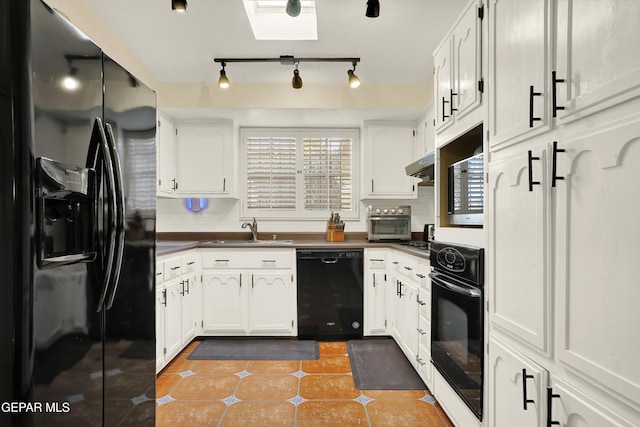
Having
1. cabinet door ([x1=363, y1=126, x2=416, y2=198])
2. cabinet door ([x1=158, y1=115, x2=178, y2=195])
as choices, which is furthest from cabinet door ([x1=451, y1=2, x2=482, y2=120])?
cabinet door ([x1=158, y1=115, x2=178, y2=195])

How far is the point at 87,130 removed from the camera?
→ 105 cm

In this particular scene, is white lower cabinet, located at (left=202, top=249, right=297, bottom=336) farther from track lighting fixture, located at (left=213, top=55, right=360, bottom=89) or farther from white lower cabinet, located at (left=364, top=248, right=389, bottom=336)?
track lighting fixture, located at (left=213, top=55, right=360, bottom=89)

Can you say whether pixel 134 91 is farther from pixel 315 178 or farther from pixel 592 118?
pixel 315 178

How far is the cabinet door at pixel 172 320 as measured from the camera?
261 cm

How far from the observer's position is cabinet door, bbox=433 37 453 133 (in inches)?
75.1

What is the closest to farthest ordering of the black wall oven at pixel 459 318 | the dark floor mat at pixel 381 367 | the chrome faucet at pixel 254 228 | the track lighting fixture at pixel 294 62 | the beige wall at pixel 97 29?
the black wall oven at pixel 459 318 < the beige wall at pixel 97 29 < the dark floor mat at pixel 381 367 < the track lighting fixture at pixel 294 62 < the chrome faucet at pixel 254 228

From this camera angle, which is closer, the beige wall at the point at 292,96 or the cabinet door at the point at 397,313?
the cabinet door at the point at 397,313

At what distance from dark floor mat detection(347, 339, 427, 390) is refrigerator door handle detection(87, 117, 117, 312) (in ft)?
5.97

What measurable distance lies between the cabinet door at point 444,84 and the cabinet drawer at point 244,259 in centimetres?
181

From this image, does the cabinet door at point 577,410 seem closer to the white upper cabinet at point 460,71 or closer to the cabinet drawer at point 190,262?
the white upper cabinet at point 460,71

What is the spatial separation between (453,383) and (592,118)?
1.41 meters

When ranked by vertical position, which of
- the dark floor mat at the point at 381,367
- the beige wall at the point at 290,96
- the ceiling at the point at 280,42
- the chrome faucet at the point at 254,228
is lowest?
the dark floor mat at the point at 381,367

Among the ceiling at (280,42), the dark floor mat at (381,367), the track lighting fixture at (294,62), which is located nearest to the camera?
the ceiling at (280,42)

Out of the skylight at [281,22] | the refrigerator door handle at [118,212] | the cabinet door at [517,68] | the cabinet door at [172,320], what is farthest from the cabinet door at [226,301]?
the cabinet door at [517,68]
